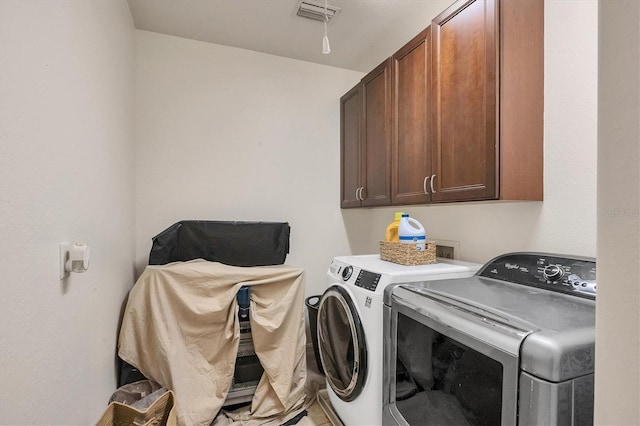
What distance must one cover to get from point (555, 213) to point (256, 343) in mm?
1703

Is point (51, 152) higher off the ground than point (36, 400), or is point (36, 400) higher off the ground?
point (51, 152)

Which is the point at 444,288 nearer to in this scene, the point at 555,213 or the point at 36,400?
the point at 555,213

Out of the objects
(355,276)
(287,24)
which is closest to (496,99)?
(355,276)

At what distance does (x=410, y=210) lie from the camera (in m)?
2.33

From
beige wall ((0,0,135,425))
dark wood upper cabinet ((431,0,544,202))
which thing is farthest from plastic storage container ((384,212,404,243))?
beige wall ((0,0,135,425))

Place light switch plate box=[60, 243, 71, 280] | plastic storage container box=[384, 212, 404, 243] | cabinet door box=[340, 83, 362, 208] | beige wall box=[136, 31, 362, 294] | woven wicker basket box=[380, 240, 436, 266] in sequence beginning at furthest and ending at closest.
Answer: cabinet door box=[340, 83, 362, 208] → beige wall box=[136, 31, 362, 294] → plastic storage container box=[384, 212, 404, 243] → woven wicker basket box=[380, 240, 436, 266] → light switch plate box=[60, 243, 71, 280]

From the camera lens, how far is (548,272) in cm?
122

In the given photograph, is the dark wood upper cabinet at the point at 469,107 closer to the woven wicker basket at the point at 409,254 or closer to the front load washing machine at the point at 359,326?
the woven wicker basket at the point at 409,254

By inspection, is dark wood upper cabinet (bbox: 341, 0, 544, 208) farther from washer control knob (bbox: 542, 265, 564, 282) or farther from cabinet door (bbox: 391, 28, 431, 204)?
washer control knob (bbox: 542, 265, 564, 282)

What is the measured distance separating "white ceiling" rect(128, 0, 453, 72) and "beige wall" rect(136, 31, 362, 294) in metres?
0.14

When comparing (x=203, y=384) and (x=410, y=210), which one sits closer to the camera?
(x=203, y=384)

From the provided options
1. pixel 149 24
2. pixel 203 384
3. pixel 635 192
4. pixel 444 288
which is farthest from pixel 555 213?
pixel 149 24

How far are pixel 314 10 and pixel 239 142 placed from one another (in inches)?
42.6

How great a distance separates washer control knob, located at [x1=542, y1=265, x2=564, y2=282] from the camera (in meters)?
1.19
